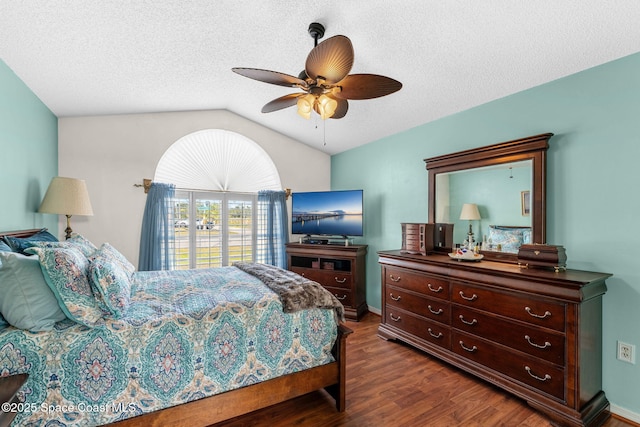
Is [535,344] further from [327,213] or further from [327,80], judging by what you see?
[327,213]

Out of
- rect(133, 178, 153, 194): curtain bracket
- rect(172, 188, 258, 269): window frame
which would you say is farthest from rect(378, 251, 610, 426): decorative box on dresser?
rect(133, 178, 153, 194): curtain bracket

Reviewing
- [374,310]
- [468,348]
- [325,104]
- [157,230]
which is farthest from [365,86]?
[157,230]

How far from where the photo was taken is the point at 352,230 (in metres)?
3.84

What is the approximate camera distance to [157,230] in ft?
11.8

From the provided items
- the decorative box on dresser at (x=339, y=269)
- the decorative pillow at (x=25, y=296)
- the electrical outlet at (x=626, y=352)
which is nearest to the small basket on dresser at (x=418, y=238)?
the decorative box on dresser at (x=339, y=269)

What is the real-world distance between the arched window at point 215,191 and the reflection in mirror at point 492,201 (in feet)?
8.34

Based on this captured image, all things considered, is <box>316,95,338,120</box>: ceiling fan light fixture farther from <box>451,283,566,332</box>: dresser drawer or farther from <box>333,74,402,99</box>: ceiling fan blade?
<box>451,283,566,332</box>: dresser drawer

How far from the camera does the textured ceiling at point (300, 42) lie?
1723 mm

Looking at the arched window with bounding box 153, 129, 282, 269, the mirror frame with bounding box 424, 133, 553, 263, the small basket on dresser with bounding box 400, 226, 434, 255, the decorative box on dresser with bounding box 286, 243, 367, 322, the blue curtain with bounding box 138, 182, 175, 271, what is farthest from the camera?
the arched window with bounding box 153, 129, 282, 269

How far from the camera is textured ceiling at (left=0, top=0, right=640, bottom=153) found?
1.72 m

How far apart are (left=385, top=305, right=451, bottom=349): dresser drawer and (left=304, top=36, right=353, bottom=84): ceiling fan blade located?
222 cm

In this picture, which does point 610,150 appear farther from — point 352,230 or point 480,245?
point 352,230

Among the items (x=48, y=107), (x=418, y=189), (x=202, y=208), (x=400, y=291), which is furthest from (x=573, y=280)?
(x=48, y=107)

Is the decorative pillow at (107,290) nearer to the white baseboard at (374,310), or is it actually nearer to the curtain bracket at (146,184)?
the curtain bracket at (146,184)
